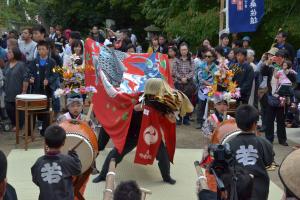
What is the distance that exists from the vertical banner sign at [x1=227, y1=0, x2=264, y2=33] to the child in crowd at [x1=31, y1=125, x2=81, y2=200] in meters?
7.88

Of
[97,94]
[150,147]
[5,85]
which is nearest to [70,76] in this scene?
[97,94]

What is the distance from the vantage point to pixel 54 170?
15.5ft

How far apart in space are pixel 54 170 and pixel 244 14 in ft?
27.4

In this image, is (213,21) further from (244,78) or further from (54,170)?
(54,170)

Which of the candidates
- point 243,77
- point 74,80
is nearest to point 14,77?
point 74,80

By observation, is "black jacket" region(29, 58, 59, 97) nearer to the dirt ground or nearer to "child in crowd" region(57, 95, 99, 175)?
the dirt ground

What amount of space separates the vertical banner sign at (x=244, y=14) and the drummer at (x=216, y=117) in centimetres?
524

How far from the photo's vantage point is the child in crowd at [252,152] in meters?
4.58

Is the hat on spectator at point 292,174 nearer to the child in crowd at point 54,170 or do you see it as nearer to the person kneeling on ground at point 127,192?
the person kneeling on ground at point 127,192

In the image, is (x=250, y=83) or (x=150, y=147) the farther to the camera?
(x=250, y=83)

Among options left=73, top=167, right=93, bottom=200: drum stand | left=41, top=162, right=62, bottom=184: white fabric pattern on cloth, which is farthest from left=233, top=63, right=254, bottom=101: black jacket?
left=41, top=162, right=62, bottom=184: white fabric pattern on cloth

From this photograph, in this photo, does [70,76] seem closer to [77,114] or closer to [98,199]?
[77,114]

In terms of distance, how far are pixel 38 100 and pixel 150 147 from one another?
2572 mm

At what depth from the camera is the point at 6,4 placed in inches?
921
